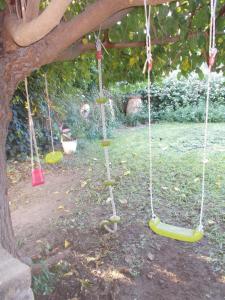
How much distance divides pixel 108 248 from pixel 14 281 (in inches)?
63.8

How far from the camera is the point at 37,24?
4.44 feet

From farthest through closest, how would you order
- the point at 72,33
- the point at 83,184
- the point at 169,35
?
1. the point at 83,184
2. the point at 169,35
3. the point at 72,33

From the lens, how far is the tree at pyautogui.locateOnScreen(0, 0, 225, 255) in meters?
1.48

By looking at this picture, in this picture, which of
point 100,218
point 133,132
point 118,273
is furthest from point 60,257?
point 133,132

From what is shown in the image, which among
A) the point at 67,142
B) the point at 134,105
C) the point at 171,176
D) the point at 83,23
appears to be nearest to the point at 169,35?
the point at 83,23

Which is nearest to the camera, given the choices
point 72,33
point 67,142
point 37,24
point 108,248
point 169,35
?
point 37,24

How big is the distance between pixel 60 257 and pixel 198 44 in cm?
194

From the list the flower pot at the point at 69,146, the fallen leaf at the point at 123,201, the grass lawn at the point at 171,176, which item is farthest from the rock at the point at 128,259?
the flower pot at the point at 69,146

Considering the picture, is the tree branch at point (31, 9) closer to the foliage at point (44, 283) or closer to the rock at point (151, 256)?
the foliage at point (44, 283)

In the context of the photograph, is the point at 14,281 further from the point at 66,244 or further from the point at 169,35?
the point at 169,35

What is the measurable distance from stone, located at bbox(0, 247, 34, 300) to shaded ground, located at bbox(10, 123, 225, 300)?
0.94 m

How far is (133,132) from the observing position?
797cm

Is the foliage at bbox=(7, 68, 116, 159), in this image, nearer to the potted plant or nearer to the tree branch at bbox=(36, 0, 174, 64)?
the potted plant

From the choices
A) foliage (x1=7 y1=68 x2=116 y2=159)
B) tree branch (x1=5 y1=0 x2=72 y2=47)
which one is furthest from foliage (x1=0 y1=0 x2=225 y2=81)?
foliage (x1=7 y1=68 x2=116 y2=159)
